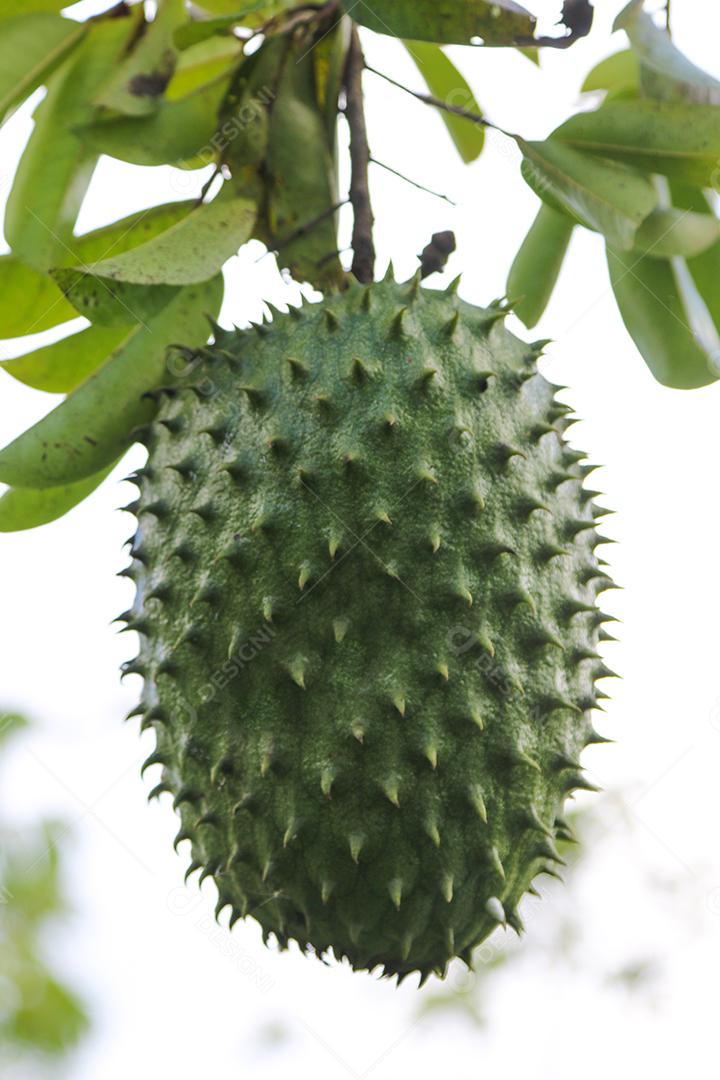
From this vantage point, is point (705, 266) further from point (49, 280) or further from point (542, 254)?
point (49, 280)

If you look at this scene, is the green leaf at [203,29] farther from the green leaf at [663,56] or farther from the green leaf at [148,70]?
the green leaf at [663,56]

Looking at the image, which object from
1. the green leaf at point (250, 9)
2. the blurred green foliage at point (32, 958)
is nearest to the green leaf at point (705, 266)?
the green leaf at point (250, 9)

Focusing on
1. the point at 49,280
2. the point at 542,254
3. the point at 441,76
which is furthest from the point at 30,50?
the point at 542,254

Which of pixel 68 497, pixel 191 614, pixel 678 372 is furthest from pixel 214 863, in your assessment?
pixel 678 372

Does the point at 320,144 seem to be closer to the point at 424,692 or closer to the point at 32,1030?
the point at 424,692

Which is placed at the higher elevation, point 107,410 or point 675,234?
point 107,410

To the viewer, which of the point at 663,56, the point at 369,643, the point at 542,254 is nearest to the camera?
the point at 369,643
